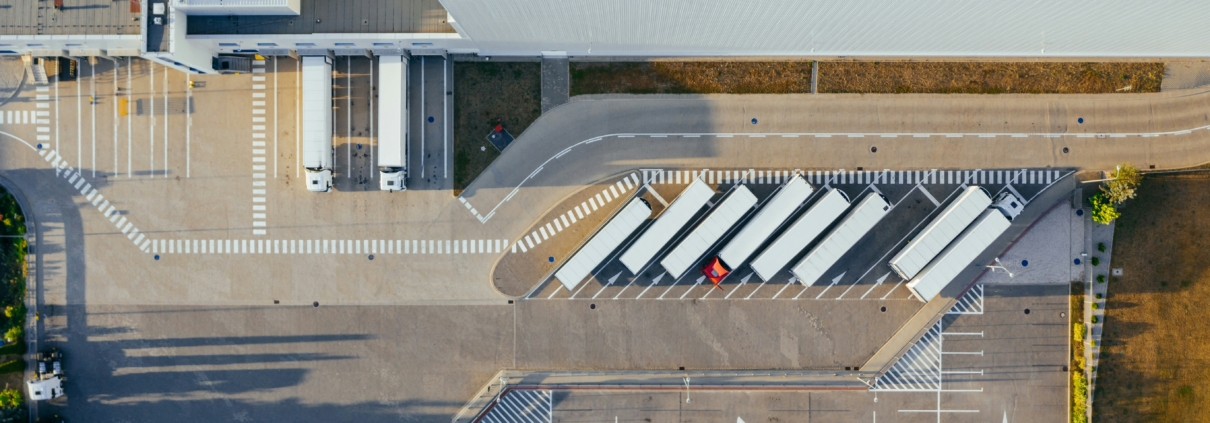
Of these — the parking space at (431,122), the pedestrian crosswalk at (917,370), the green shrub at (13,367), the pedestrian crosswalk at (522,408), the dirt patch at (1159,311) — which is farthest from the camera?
the pedestrian crosswalk at (917,370)

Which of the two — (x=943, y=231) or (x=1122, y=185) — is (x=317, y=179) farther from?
(x=1122, y=185)

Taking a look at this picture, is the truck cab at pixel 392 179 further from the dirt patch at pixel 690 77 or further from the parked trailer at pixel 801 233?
the parked trailer at pixel 801 233

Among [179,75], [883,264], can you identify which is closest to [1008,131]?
[883,264]

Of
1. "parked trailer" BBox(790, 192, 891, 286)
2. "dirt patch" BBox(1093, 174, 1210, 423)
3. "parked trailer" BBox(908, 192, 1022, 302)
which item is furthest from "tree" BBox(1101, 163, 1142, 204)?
"parked trailer" BBox(790, 192, 891, 286)

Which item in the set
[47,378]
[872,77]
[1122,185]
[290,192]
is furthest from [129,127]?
[1122,185]

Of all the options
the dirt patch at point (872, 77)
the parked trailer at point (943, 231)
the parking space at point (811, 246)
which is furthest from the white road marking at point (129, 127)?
the parked trailer at point (943, 231)

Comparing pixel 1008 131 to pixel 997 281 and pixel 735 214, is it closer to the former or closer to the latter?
pixel 997 281
